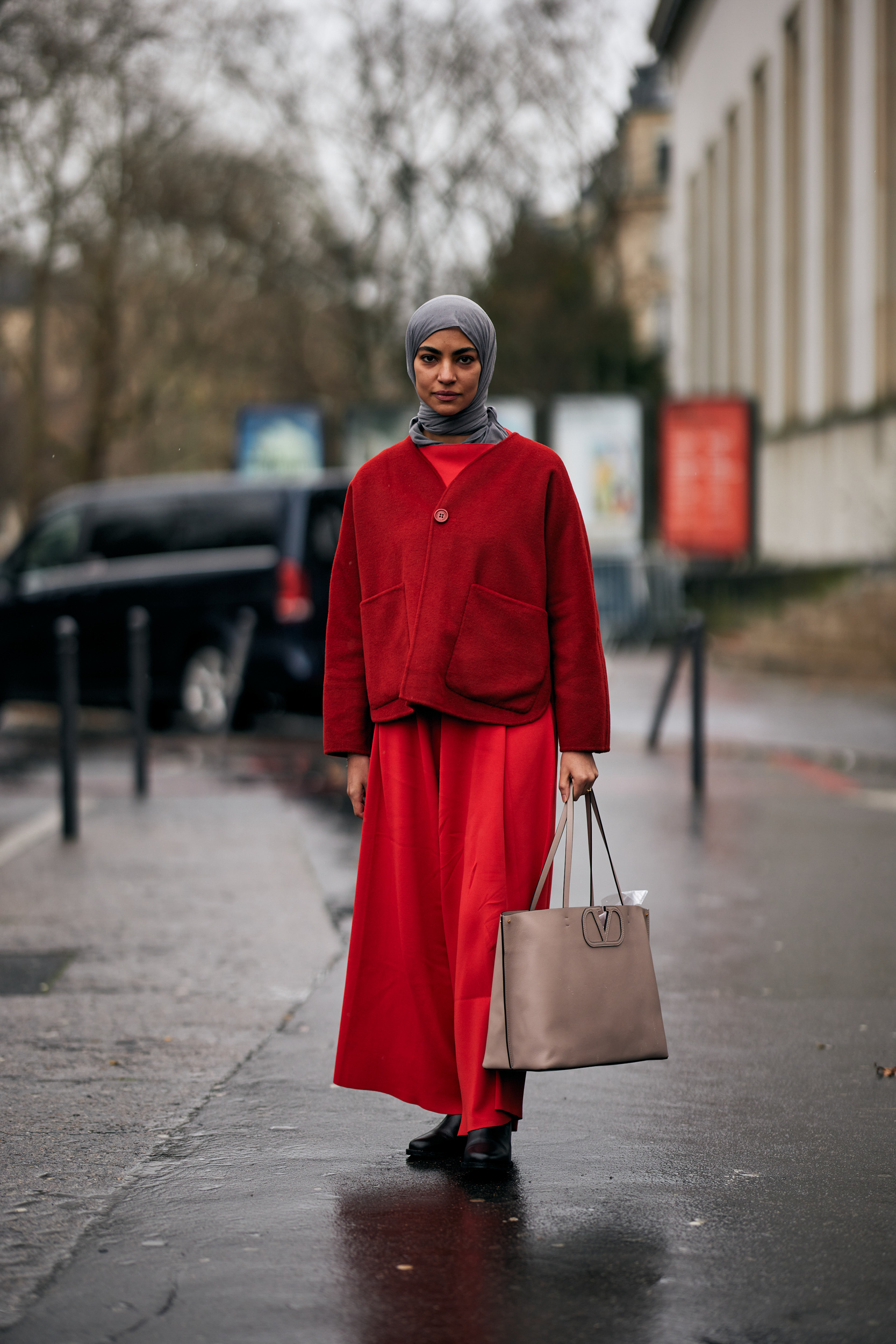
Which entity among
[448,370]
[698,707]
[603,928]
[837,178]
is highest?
[837,178]

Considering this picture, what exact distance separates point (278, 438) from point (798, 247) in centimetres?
1075

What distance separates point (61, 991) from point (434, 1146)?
217 cm

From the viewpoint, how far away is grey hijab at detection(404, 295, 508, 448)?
13.7 ft

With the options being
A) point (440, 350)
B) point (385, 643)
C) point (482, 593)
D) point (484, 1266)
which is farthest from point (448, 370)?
point (484, 1266)

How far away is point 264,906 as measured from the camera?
7.66 meters

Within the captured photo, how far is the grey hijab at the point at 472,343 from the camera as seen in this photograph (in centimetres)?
418

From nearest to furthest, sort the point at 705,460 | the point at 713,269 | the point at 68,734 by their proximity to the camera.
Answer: the point at 68,734 → the point at 705,460 → the point at 713,269

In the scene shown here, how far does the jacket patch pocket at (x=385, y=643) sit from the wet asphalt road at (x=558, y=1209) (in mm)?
1040

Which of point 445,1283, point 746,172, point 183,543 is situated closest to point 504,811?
point 445,1283

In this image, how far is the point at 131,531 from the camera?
15727 millimetres

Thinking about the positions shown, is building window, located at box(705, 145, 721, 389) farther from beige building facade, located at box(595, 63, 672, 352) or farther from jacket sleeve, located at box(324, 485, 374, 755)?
jacket sleeve, located at box(324, 485, 374, 755)

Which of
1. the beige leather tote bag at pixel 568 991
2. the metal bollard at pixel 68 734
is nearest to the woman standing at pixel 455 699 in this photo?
the beige leather tote bag at pixel 568 991

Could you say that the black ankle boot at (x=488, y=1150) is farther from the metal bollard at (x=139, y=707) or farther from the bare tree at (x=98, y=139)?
the bare tree at (x=98, y=139)

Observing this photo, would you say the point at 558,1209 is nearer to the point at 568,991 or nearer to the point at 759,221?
the point at 568,991
